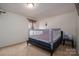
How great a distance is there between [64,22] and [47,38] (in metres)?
0.45

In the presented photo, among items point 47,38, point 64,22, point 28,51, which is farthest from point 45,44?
point 64,22

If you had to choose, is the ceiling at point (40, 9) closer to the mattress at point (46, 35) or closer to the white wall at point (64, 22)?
the white wall at point (64, 22)

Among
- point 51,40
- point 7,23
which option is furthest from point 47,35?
point 7,23

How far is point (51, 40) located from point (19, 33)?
66 cm

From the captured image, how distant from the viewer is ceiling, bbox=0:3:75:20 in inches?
47.8

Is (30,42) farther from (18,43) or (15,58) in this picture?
(15,58)

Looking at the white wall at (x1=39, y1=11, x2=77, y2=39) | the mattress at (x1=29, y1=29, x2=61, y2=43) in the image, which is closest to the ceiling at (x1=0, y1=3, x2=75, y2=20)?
the white wall at (x1=39, y1=11, x2=77, y2=39)

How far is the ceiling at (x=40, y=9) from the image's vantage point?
1.21m

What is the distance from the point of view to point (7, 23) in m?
1.39

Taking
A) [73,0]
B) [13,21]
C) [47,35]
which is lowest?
[47,35]

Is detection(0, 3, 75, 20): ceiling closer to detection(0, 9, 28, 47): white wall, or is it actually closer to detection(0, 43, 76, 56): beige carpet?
detection(0, 9, 28, 47): white wall

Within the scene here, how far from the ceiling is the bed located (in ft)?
0.96

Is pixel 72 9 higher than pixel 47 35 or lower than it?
higher

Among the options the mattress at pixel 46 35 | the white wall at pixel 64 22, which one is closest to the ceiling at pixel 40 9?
the white wall at pixel 64 22
